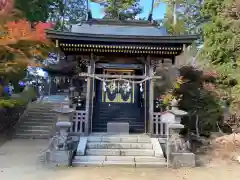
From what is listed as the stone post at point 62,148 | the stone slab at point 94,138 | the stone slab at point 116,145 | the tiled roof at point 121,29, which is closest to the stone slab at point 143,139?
the stone slab at point 116,145

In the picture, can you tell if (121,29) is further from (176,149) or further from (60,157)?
(60,157)

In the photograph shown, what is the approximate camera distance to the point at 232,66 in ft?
42.6

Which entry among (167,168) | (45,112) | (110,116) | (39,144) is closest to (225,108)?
(110,116)

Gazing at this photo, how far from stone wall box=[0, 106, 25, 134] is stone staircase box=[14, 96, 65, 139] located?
1.08ft

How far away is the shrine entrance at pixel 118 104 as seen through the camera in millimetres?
11003

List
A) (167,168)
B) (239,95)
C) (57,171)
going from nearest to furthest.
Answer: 1. (57,171)
2. (167,168)
3. (239,95)

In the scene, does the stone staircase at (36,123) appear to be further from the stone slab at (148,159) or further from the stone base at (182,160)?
the stone base at (182,160)

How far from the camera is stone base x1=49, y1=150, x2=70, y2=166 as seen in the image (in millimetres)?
7070

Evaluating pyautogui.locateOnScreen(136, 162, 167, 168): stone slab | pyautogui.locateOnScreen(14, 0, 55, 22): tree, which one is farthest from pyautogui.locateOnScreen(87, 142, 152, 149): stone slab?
pyautogui.locateOnScreen(14, 0, 55, 22): tree

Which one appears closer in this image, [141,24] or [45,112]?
[141,24]

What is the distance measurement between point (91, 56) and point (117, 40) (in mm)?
1321

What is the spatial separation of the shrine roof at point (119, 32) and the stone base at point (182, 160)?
3955mm

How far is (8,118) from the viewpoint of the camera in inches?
487

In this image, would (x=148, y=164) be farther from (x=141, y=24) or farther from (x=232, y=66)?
(x=232, y=66)
